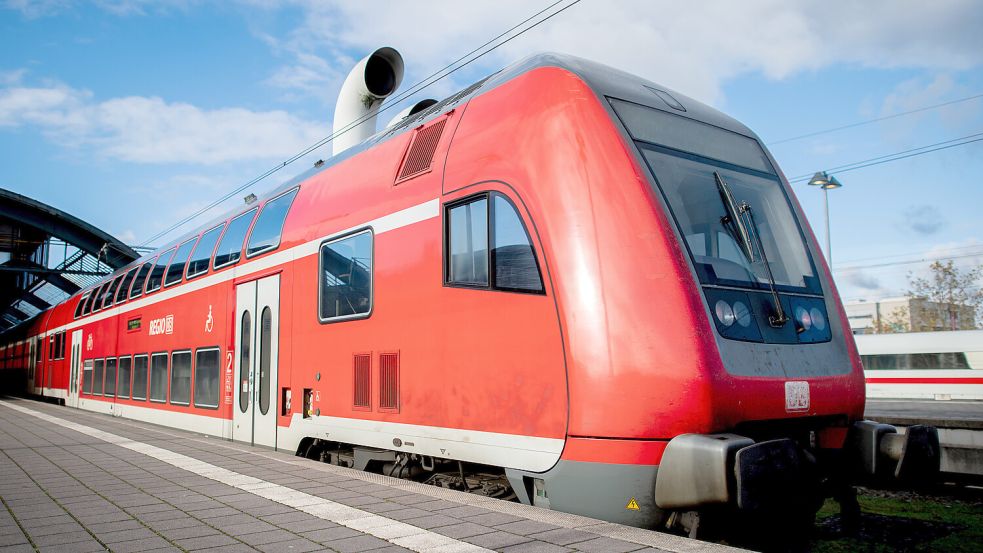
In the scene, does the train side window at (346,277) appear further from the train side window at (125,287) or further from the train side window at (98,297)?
the train side window at (98,297)

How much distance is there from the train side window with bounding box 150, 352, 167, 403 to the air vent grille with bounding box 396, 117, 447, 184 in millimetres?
7919

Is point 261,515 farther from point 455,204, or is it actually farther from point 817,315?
point 817,315

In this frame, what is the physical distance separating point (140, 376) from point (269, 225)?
671cm

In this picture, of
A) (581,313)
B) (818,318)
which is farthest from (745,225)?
(581,313)

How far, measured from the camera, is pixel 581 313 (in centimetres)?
446

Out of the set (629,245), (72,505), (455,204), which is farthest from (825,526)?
(72,505)

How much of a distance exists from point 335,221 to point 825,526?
5556 mm

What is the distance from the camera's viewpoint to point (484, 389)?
5.07 meters

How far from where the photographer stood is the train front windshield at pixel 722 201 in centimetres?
490

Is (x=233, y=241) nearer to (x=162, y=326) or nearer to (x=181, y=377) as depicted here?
(x=181, y=377)

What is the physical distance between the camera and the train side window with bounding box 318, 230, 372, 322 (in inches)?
259

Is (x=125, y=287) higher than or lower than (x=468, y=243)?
higher

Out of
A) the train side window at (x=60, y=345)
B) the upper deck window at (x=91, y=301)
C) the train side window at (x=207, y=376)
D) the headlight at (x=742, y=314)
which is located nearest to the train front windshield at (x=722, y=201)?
the headlight at (x=742, y=314)

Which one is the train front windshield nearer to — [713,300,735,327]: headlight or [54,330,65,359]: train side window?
[713,300,735,327]: headlight
